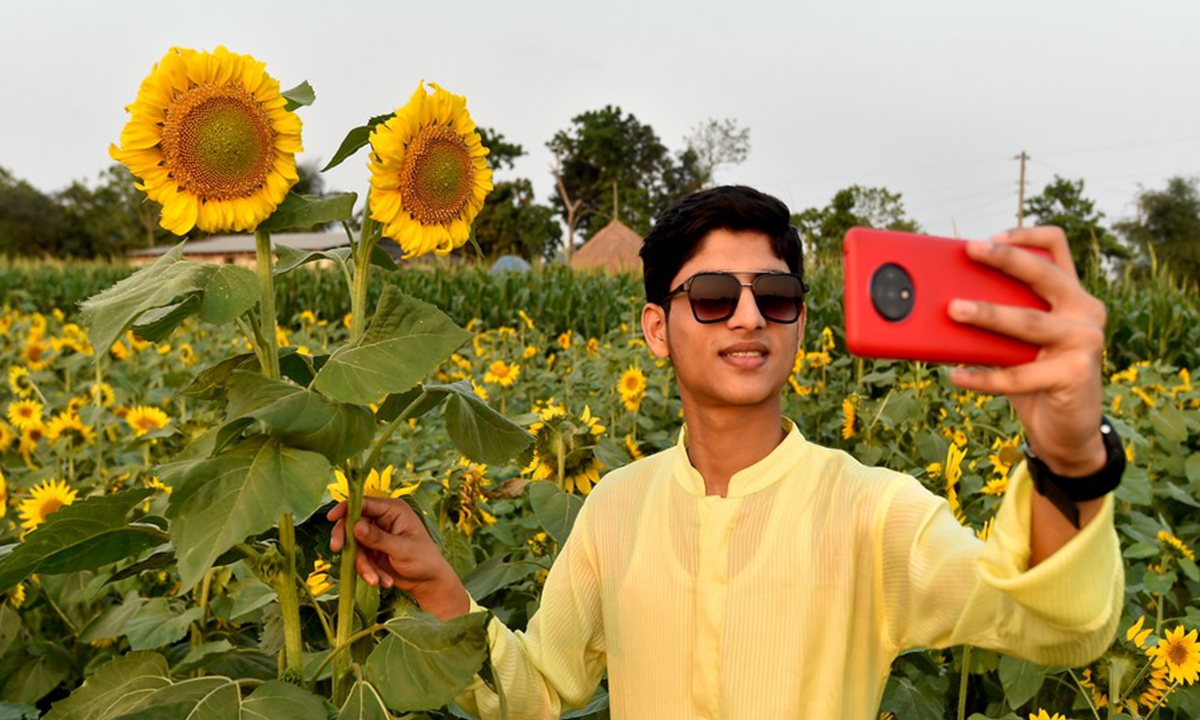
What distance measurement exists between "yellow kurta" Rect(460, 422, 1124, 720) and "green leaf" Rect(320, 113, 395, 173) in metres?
0.54

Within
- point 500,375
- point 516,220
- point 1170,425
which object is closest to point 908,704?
point 1170,425

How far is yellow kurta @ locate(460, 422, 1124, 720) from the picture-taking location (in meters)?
1.15

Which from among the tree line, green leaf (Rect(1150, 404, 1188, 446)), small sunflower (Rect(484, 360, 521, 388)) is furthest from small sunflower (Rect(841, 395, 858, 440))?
the tree line

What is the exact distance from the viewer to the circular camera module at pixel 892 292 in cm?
83

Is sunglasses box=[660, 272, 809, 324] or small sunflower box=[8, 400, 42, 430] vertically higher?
sunglasses box=[660, 272, 809, 324]

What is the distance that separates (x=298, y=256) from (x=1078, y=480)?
0.85m

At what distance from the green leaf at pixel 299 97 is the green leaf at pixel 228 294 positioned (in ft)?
0.61

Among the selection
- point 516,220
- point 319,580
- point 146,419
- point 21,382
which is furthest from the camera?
point 516,220

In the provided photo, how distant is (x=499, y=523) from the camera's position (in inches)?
84.1

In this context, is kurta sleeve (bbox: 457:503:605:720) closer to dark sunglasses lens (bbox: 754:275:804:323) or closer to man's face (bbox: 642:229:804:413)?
man's face (bbox: 642:229:804:413)

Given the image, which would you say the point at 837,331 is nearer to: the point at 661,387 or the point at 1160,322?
the point at 1160,322

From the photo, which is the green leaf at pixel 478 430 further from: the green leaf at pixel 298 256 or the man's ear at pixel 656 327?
the man's ear at pixel 656 327

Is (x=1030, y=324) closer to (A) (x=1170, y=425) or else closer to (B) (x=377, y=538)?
(B) (x=377, y=538)

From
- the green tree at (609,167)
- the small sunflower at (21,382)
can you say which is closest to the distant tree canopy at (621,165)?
the green tree at (609,167)
